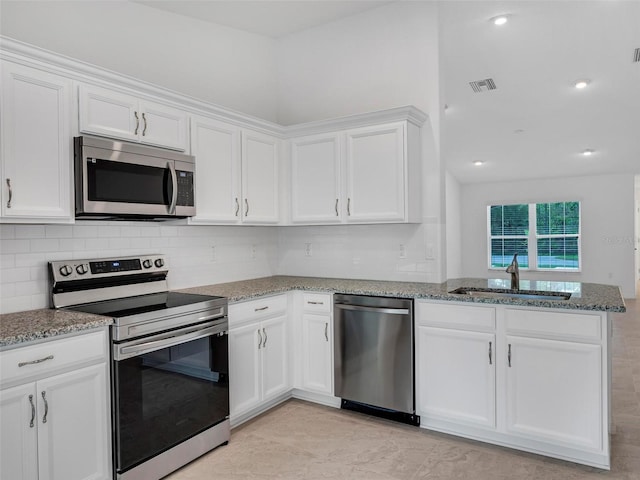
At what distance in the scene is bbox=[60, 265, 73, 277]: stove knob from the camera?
2457 millimetres

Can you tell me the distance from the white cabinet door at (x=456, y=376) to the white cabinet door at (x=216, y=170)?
1.59m

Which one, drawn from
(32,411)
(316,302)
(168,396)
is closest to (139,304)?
(168,396)

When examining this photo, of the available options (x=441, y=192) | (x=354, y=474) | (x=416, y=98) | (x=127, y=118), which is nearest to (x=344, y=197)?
(x=441, y=192)

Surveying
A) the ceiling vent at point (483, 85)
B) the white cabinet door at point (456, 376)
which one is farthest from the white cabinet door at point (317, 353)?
the ceiling vent at point (483, 85)

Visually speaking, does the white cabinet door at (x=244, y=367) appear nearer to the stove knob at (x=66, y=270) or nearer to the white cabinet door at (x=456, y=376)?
the stove knob at (x=66, y=270)

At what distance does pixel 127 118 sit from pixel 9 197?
77cm

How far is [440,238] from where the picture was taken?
11.2ft

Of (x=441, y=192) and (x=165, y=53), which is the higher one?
(x=165, y=53)

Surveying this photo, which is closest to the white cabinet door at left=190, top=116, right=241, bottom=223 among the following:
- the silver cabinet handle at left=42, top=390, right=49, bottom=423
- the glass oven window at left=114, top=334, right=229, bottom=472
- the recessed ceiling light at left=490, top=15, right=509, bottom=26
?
the glass oven window at left=114, top=334, right=229, bottom=472

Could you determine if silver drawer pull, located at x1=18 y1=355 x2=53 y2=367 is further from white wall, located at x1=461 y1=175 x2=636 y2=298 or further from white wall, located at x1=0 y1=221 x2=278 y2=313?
white wall, located at x1=461 y1=175 x2=636 y2=298

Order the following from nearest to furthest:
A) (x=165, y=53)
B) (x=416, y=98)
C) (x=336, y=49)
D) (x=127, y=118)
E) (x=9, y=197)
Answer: (x=9, y=197), (x=127, y=118), (x=165, y=53), (x=416, y=98), (x=336, y=49)

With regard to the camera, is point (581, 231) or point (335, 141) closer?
point (335, 141)

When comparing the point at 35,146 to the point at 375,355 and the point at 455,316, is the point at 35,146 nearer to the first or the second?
the point at 375,355

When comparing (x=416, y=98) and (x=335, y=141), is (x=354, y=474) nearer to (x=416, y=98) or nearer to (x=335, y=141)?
(x=335, y=141)
